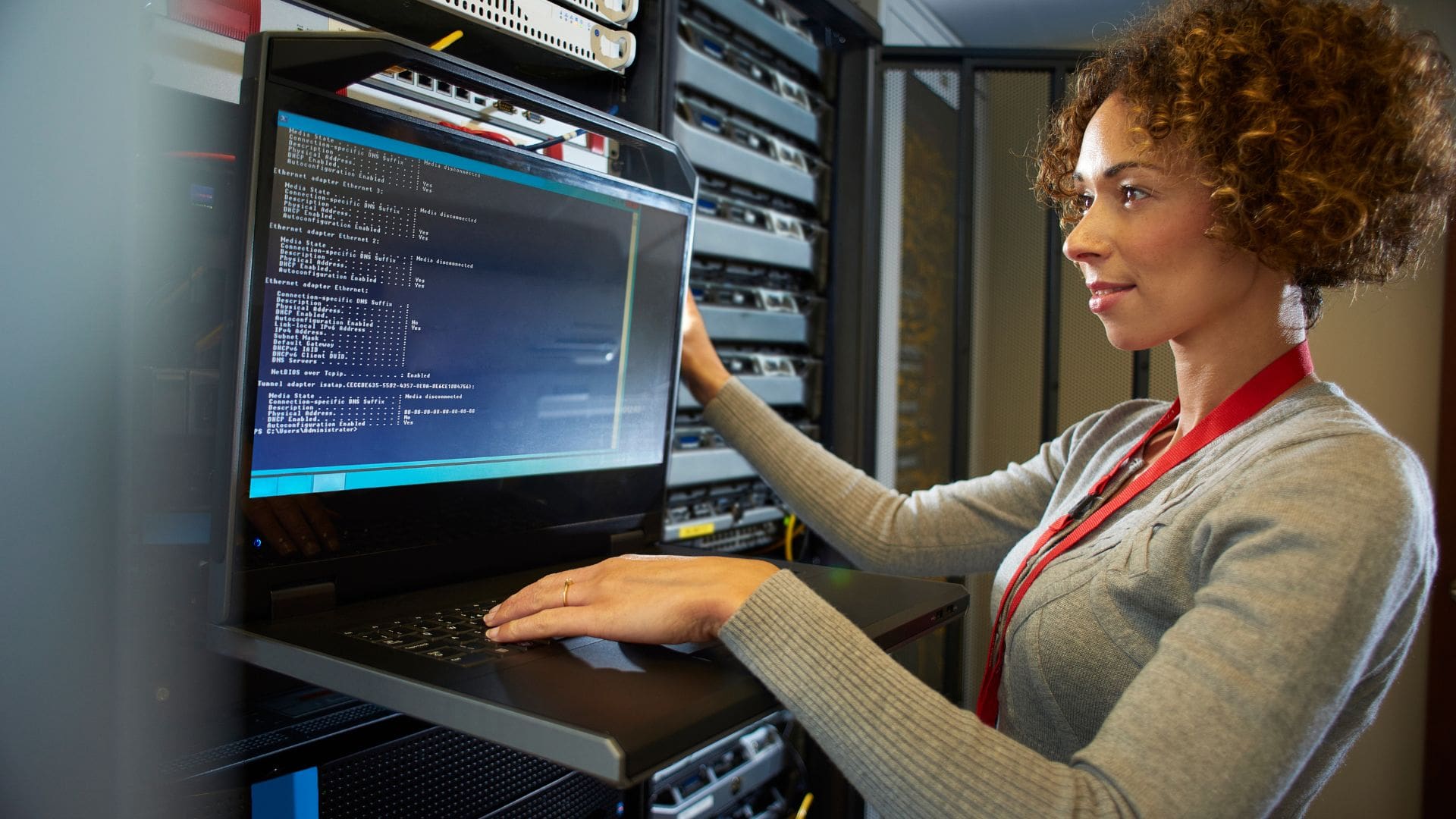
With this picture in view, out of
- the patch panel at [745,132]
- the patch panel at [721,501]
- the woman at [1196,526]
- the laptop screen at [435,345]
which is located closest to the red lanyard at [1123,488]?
the woman at [1196,526]

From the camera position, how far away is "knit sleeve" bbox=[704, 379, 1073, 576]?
1.16 meters

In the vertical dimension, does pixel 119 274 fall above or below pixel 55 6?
below

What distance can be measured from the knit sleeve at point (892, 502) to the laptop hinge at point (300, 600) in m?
0.58

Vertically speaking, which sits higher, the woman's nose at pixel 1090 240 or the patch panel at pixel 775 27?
the patch panel at pixel 775 27

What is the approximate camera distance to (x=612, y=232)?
0.92 metres

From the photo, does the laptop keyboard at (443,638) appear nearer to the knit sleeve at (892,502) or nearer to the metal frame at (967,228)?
the knit sleeve at (892,502)

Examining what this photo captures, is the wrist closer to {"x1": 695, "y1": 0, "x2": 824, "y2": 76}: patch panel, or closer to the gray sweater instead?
the gray sweater

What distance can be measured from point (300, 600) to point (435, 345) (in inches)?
8.8

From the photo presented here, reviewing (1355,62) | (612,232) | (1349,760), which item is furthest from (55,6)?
(1349,760)

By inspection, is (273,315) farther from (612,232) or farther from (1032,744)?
(1032,744)

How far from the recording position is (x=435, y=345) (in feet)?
2.51

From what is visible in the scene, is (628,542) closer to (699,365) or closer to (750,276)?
(699,365)

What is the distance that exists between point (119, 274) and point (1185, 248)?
0.84m

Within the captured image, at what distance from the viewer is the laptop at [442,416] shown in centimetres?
58
